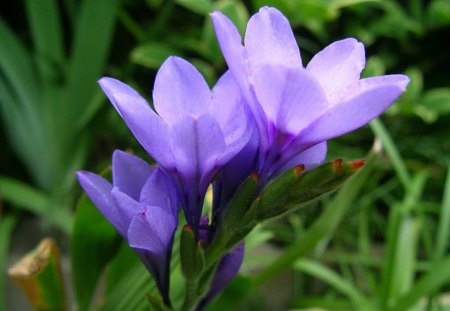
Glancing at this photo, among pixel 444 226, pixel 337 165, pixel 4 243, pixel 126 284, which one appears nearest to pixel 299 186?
pixel 337 165

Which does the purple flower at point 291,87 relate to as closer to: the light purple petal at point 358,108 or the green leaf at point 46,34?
the light purple petal at point 358,108

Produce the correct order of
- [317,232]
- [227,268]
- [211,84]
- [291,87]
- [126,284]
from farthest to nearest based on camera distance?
[211,84] → [317,232] → [126,284] → [227,268] → [291,87]

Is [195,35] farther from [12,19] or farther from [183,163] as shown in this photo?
[183,163]

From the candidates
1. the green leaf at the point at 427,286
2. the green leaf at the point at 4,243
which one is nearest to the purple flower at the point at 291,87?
the green leaf at the point at 427,286

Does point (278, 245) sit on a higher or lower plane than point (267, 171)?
lower

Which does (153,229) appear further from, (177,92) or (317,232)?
(317,232)

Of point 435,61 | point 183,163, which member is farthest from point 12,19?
point 183,163

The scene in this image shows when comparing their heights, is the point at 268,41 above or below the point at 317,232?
above
